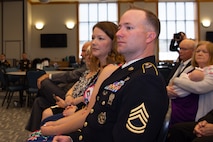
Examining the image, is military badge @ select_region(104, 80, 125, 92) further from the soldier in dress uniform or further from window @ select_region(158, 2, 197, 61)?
window @ select_region(158, 2, 197, 61)

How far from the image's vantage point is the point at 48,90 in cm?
316

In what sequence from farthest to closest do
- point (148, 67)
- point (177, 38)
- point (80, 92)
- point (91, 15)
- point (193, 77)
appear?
1. point (91, 15)
2. point (177, 38)
3. point (80, 92)
4. point (193, 77)
5. point (148, 67)

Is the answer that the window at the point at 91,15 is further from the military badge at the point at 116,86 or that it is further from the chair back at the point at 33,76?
the military badge at the point at 116,86

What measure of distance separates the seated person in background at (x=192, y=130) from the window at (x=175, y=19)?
11.8 m

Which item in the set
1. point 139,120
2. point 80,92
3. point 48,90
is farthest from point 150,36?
point 48,90

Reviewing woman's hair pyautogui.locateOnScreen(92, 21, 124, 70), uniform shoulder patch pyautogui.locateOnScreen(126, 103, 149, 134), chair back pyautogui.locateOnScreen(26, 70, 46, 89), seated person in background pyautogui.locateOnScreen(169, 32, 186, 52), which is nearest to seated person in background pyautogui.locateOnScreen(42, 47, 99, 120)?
woman's hair pyautogui.locateOnScreen(92, 21, 124, 70)

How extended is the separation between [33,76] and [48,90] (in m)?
3.28

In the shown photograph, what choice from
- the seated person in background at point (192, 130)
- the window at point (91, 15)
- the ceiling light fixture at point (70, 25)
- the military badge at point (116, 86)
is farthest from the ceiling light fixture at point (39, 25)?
the military badge at point (116, 86)

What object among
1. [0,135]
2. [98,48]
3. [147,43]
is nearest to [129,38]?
[147,43]

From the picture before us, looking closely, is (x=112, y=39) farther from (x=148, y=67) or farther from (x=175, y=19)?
(x=175, y=19)

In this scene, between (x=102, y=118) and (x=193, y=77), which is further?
(x=193, y=77)

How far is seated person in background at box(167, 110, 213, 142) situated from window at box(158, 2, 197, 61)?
1182cm

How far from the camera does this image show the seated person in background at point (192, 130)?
2.12 m

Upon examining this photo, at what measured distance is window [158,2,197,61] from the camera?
14039 mm
